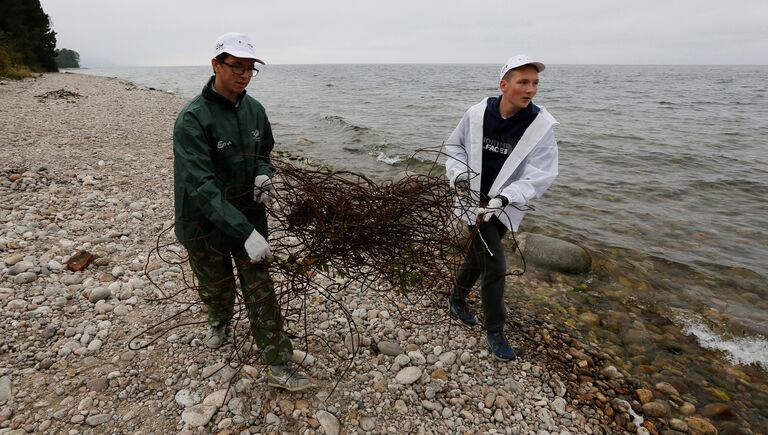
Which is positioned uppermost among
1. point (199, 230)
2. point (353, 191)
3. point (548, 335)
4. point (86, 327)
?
point (353, 191)

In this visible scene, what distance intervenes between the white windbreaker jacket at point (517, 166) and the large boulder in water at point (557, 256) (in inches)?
122

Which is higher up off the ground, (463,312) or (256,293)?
(256,293)

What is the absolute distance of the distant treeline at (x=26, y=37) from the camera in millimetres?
31406

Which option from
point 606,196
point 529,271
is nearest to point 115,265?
point 529,271

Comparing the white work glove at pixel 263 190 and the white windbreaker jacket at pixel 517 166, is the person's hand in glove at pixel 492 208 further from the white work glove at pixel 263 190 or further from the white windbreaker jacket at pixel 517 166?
the white work glove at pixel 263 190

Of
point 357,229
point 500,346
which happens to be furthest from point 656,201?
point 357,229

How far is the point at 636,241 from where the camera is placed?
745 centimetres

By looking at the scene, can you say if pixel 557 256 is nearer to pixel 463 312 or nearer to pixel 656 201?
pixel 463 312

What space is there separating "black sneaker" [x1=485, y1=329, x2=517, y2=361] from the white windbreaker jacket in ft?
3.86

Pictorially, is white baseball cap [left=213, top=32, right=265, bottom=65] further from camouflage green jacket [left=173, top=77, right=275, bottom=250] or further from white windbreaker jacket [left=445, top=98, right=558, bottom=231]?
white windbreaker jacket [left=445, top=98, right=558, bottom=231]

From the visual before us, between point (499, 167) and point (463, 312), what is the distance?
5.75 ft

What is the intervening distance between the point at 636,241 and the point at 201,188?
7.75 m

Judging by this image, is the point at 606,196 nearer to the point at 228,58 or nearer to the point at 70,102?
the point at 228,58

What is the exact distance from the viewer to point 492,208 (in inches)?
129
